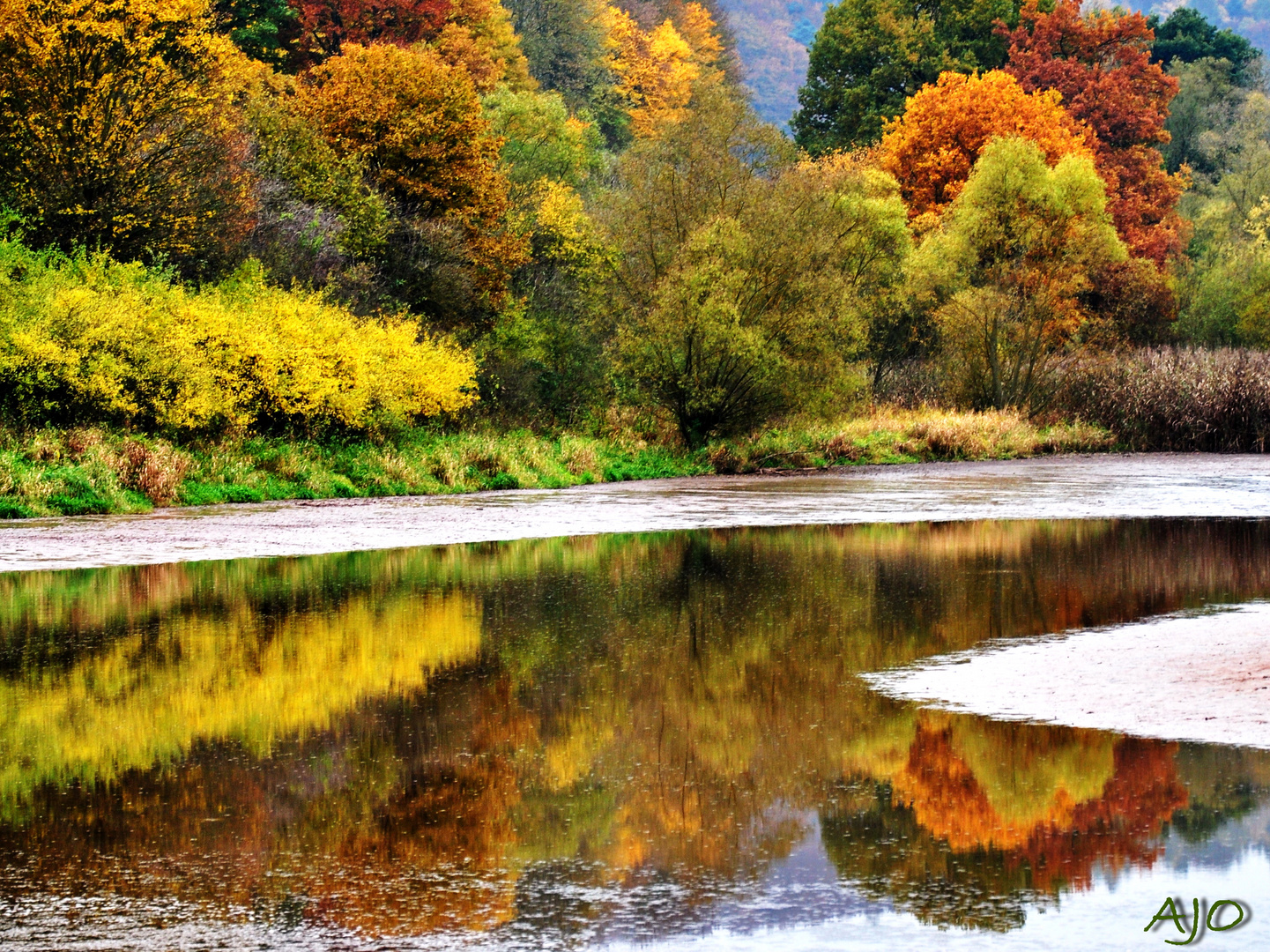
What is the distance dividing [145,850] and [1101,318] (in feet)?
207

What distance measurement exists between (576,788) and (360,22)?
58.0 meters

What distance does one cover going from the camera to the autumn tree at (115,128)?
32.9 meters

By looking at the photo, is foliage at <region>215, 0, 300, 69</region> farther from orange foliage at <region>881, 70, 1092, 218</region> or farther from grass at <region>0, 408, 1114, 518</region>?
orange foliage at <region>881, 70, 1092, 218</region>

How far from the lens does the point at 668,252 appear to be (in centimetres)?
4359

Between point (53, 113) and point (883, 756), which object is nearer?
point (883, 756)

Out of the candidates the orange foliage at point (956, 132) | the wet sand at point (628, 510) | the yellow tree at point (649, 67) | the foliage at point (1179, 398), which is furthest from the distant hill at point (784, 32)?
the wet sand at point (628, 510)

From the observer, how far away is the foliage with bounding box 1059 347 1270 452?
4841cm

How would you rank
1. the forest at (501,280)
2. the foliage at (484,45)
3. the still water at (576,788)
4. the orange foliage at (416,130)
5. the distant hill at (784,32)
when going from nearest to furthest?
the still water at (576,788) → the forest at (501,280) → the orange foliage at (416,130) → the foliage at (484,45) → the distant hill at (784,32)

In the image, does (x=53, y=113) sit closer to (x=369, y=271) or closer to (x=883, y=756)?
(x=369, y=271)

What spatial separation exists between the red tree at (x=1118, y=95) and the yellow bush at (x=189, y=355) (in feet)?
156

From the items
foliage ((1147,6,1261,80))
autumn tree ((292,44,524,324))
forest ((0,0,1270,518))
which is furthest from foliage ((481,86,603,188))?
foliage ((1147,6,1261,80))

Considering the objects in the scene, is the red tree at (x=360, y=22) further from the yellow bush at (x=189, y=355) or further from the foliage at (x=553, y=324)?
the yellow bush at (x=189, y=355)

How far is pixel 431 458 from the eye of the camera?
34.5 metres

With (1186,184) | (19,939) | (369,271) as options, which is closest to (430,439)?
(369,271)
